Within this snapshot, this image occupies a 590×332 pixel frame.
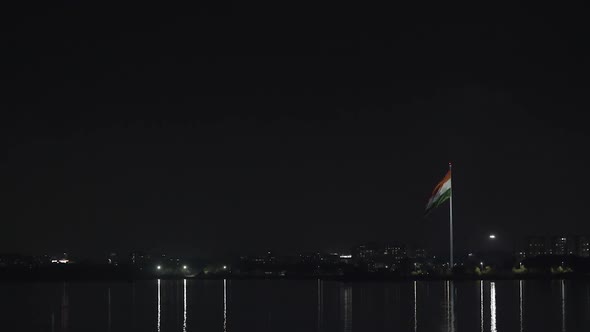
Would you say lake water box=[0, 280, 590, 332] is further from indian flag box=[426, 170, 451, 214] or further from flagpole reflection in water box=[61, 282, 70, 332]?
indian flag box=[426, 170, 451, 214]

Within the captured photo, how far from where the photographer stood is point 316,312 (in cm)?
6003

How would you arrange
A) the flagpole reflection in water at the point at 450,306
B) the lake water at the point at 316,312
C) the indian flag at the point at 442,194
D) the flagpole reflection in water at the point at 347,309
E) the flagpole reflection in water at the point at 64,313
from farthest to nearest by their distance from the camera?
the indian flag at the point at 442,194, the flagpole reflection in water at the point at 64,313, the lake water at the point at 316,312, the flagpole reflection in water at the point at 347,309, the flagpole reflection in water at the point at 450,306

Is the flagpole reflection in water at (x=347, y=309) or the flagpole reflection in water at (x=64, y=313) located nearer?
the flagpole reflection in water at (x=347, y=309)

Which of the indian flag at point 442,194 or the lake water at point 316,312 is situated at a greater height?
the indian flag at point 442,194

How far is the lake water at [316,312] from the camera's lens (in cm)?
5131

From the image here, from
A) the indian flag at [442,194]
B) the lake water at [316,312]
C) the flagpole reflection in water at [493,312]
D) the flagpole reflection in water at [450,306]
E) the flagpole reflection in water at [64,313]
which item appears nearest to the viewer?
the flagpole reflection in water at [493,312]

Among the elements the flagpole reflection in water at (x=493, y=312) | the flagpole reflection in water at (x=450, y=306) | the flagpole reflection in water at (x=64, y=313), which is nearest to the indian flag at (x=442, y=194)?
the flagpole reflection in water at (x=450, y=306)

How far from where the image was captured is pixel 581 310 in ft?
197

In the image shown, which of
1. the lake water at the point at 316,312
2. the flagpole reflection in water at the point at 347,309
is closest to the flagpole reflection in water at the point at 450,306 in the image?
the lake water at the point at 316,312

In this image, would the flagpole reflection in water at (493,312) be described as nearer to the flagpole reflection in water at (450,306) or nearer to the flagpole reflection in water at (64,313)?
the flagpole reflection in water at (450,306)

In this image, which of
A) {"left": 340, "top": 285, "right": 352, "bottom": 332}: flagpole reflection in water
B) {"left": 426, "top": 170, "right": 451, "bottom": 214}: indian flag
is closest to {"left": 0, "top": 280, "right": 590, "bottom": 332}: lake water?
{"left": 340, "top": 285, "right": 352, "bottom": 332}: flagpole reflection in water

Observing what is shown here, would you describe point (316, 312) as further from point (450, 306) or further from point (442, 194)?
point (442, 194)

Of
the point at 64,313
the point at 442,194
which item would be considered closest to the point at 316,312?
the point at 64,313

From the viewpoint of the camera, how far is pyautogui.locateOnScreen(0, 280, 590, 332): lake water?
51.3 meters
